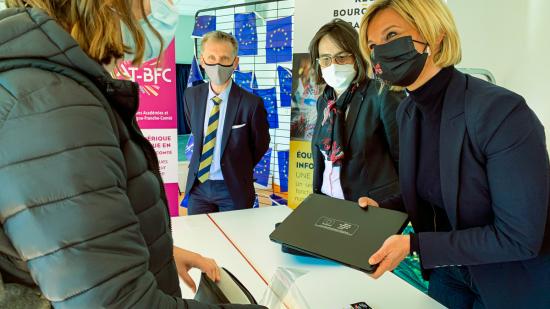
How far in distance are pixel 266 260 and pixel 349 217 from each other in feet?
1.58

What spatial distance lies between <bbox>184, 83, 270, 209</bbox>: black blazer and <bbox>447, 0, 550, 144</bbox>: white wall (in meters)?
1.61

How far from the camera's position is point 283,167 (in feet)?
14.4

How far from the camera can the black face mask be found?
1.47m

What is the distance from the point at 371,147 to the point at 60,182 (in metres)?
2.15

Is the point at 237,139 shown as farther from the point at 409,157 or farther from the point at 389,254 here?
the point at 389,254

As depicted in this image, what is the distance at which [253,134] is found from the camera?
3193 mm

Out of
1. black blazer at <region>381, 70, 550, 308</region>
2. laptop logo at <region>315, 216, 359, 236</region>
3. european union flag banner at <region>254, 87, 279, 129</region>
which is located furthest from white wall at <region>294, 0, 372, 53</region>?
laptop logo at <region>315, 216, 359, 236</region>

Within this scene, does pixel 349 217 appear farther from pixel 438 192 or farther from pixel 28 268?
pixel 28 268

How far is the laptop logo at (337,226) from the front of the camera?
144cm

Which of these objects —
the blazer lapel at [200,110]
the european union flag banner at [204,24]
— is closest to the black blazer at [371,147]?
the blazer lapel at [200,110]

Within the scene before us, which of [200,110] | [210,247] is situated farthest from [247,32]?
[210,247]

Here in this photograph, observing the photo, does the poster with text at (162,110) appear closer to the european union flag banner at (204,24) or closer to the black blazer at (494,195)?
the european union flag banner at (204,24)

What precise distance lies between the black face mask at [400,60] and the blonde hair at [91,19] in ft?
3.49

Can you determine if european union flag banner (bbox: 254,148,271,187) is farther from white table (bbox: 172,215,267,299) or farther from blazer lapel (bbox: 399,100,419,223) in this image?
blazer lapel (bbox: 399,100,419,223)
